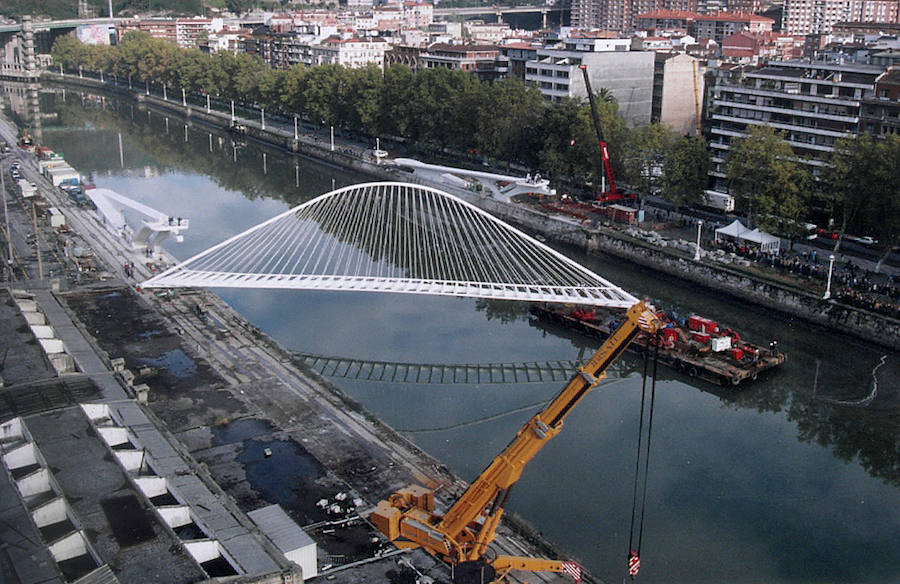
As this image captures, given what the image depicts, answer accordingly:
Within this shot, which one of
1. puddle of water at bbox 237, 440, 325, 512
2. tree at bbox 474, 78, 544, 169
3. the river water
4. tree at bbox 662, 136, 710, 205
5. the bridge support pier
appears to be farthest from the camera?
the bridge support pier

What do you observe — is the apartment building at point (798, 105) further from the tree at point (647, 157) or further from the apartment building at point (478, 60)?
the apartment building at point (478, 60)

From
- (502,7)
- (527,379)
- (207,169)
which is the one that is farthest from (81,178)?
(502,7)

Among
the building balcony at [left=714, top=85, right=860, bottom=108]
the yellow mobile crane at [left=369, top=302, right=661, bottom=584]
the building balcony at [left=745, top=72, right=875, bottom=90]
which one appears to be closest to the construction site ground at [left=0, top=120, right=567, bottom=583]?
the yellow mobile crane at [left=369, top=302, right=661, bottom=584]

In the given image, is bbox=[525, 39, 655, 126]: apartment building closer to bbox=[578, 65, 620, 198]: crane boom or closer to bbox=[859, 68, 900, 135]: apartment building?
bbox=[578, 65, 620, 198]: crane boom

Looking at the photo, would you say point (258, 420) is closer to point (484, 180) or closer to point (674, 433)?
point (674, 433)

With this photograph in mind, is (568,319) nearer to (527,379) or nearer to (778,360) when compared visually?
(527,379)
